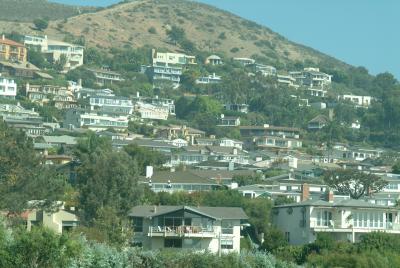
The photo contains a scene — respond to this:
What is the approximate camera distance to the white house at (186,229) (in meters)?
64.2

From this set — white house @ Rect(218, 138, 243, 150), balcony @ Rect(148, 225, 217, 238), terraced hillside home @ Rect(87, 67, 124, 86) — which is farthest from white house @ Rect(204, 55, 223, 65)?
balcony @ Rect(148, 225, 217, 238)

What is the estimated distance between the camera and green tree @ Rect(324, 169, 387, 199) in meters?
90.8

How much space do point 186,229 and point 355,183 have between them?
29862mm

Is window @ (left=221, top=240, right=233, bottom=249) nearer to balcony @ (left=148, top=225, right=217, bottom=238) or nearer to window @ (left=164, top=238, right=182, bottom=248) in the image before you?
balcony @ (left=148, top=225, right=217, bottom=238)

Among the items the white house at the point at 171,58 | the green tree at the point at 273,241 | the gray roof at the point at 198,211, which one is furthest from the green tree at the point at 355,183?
the white house at the point at 171,58

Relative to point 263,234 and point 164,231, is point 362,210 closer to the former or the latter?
point 263,234

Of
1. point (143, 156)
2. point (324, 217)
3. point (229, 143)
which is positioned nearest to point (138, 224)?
point (324, 217)

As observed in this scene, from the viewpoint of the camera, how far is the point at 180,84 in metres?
163

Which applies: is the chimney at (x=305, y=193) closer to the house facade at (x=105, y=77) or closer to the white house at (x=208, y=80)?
the house facade at (x=105, y=77)

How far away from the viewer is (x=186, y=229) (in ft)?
211

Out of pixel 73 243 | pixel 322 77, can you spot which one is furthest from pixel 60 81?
pixel 73 243

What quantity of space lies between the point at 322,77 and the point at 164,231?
11954 centimetres

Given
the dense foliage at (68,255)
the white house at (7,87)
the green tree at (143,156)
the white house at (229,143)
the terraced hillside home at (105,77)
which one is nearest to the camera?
the dense foliage at (68,255)

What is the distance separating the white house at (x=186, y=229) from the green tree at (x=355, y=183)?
82.3 feet
